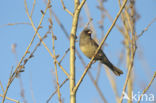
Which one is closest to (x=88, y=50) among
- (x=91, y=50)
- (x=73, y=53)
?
(x=91, y=50)

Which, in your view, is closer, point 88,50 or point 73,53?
point 73,53

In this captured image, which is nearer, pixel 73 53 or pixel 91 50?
pixel 73 53

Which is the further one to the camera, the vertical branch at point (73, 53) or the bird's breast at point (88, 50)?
the bird's breast at point (88, 50)

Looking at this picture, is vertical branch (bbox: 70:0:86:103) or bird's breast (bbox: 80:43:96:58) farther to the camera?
bird's breast (bbox: 80:43:96:58)

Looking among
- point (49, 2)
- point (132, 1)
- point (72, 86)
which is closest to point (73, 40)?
point (72, 86)

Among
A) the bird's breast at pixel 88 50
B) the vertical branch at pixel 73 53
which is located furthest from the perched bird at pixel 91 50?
the vertical branch at pixel 73 53

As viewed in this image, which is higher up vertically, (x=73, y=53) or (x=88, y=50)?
(x=73, y=53)

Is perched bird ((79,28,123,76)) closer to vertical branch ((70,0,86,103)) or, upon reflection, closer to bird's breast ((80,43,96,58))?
bird's breast ((80,43,96,58))

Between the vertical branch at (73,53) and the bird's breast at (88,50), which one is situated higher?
the vertical branch at (73,53)

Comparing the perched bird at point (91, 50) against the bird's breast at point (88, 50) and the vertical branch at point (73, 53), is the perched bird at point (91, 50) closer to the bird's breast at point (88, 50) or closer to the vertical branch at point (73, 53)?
the bird's breast at point (88, 50)

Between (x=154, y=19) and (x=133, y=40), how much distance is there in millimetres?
708

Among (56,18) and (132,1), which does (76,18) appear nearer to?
(56,18)

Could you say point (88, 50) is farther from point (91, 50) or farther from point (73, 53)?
point (73, 53)

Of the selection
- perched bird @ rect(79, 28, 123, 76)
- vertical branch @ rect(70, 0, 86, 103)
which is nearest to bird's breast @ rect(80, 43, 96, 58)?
perched bird @ rect(79, 28, 123, 76)
